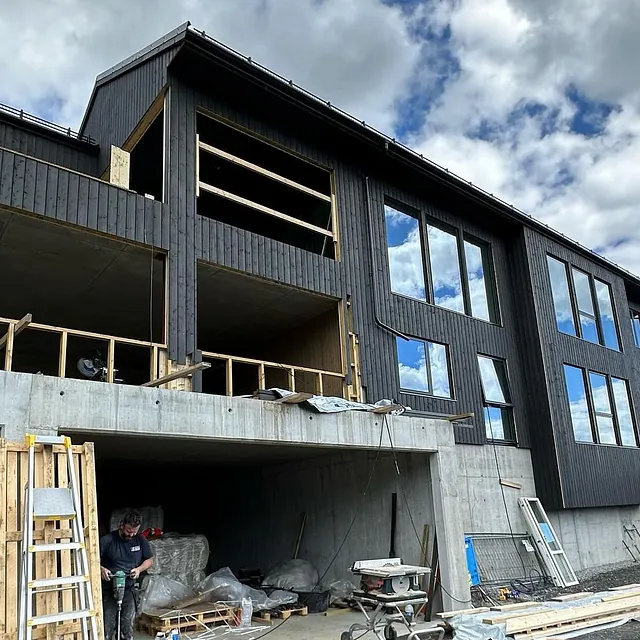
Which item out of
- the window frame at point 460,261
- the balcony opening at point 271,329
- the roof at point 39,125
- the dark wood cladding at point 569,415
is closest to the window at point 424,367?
the window frame at point 460,261

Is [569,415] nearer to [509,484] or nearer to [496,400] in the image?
[496,400]

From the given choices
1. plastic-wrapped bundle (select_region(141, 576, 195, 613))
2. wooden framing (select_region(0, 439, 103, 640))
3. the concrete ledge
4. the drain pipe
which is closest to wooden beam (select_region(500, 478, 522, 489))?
the drain pipe

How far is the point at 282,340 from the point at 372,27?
7275 mm

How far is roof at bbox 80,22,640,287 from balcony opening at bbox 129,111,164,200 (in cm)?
133

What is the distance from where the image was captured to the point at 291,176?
13.4 metres

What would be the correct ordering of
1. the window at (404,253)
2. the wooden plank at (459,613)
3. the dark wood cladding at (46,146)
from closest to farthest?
the wooden plank at (459,613) → the dark wood cladding at (46,146) → the window at (404,253)

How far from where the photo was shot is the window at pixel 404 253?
13406mm

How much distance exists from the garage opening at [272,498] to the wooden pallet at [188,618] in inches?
47.9

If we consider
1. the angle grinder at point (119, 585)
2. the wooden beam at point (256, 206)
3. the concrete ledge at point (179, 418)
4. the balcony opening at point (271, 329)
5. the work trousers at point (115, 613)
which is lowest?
the work trousers at point (115, 613)

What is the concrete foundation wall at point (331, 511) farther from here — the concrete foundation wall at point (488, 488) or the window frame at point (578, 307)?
the window frame at point (578, 307)

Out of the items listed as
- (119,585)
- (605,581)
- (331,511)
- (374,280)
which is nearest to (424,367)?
(374,280)

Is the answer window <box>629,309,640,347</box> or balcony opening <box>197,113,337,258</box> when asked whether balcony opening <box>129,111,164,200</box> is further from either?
window <box>629,309,640,347</box>

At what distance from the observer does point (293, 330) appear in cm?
1369

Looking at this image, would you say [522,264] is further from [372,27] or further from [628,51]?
[372,27]
